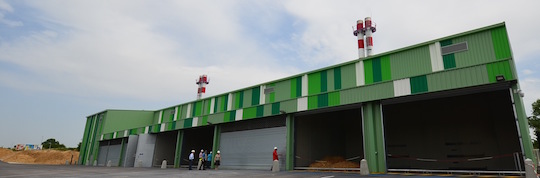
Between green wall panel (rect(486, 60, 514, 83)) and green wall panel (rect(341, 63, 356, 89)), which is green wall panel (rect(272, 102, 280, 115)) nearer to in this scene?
green wall panel (rect(341, 63, 356, 89))

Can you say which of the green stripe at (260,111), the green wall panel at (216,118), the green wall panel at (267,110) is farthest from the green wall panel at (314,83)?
the green wall panel at (216,118)

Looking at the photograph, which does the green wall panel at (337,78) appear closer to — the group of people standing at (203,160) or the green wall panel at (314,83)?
the green wall panel at (314,83)

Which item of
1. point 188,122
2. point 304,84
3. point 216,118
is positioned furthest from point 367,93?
point 188,122

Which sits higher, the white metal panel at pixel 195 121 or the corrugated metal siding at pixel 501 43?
the corrugated metal siding at pixel 501 43

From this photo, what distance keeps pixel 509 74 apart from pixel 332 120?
1709 cm

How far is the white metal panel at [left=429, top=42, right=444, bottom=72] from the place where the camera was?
60.9ft

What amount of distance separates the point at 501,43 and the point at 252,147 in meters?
19.4

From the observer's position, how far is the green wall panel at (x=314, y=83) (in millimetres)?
24247

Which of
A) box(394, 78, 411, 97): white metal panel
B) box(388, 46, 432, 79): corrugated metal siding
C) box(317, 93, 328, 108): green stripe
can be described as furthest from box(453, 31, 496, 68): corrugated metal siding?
box(317, 93, 328, 108): green stripe

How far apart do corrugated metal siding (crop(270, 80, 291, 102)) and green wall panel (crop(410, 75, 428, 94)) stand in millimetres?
10089

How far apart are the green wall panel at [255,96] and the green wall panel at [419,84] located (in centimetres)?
1360

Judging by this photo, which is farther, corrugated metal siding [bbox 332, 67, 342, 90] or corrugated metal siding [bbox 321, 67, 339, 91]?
corrugated metal siding [bbox 321, 67, 339, 91]

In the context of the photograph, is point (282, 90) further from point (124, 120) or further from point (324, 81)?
point (124, 120)

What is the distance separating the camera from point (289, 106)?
83.1ft
